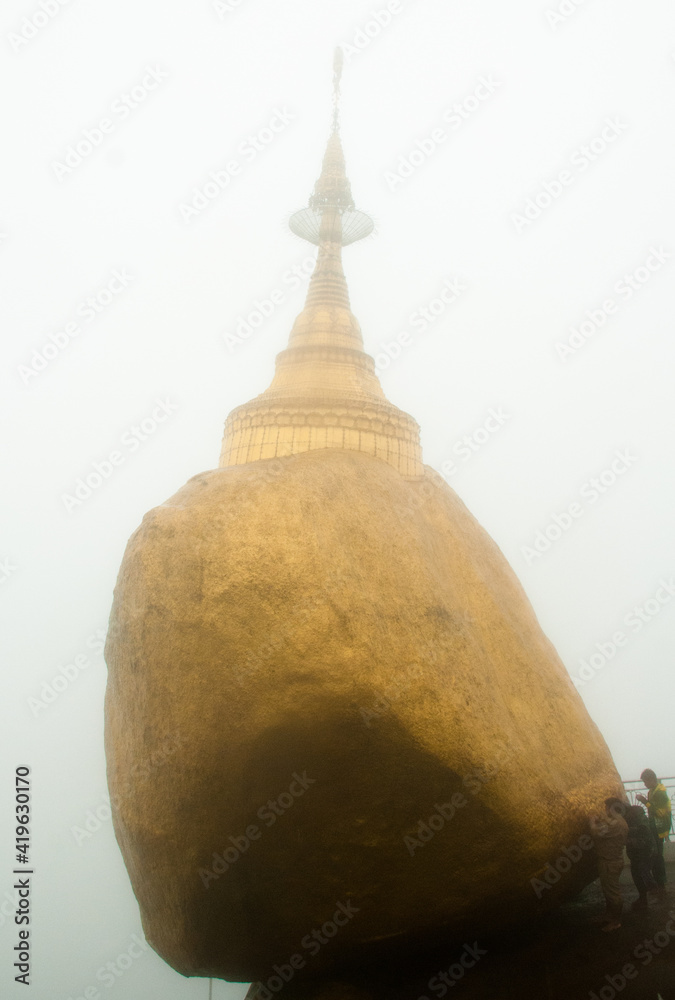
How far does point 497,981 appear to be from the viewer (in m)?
6.14

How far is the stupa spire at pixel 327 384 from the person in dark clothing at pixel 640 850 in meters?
4.54

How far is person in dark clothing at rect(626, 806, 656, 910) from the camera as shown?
7090 mm
